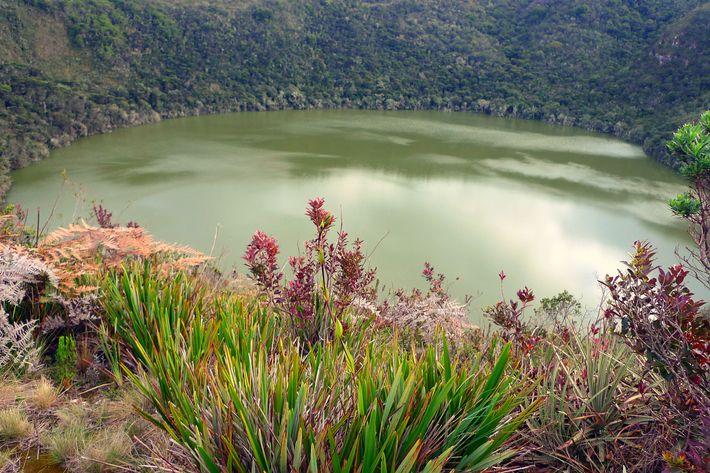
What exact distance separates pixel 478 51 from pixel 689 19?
1164 cm

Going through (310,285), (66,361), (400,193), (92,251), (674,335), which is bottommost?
(400,193)

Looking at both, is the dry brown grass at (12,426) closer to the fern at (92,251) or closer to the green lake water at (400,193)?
the fern at (92,251)

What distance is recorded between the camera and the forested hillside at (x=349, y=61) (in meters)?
19.8

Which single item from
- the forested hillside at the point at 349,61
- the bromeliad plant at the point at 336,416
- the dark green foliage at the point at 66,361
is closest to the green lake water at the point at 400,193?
the forested hillside at the point at 349,61

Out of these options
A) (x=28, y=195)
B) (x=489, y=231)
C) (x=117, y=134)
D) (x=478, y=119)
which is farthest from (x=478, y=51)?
(x=28, y=195)

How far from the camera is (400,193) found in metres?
12.5

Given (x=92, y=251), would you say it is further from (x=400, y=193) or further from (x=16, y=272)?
(x=400, y=193)

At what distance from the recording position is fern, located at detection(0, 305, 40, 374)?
190cm

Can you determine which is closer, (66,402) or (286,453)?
(286,453)

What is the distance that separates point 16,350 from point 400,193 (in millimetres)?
10873

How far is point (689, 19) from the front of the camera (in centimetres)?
2622

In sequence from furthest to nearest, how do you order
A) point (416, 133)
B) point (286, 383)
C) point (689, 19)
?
point (689, 19), point (416, 133), point (286, 383)

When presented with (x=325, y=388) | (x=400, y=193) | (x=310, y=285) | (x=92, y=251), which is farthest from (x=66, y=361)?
(x=400, y=193)

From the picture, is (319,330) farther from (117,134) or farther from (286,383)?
(117,134)
